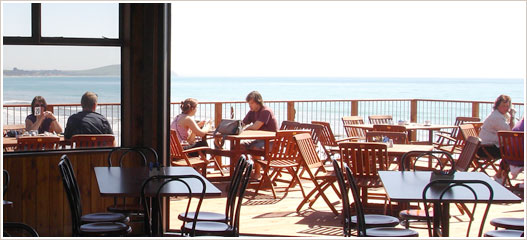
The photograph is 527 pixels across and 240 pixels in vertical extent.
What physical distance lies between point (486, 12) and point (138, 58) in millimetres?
35813

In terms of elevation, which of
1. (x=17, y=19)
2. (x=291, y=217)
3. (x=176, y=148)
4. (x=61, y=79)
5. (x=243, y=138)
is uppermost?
(x=17, y=19)

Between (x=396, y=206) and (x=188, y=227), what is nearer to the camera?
(x=188, y=227)

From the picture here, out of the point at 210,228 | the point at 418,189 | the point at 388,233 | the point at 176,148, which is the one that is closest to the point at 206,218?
the point at 210,228

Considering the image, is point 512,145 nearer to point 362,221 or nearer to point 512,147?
point 512,147

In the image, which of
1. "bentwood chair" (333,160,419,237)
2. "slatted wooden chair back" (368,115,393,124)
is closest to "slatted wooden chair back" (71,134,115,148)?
"bentwood chair" (333,160,419,237)

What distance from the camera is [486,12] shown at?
39.6 meters

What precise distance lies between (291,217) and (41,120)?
2593 millimetres

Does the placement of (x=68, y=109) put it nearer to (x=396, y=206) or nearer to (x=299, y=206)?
(x=299, y=206)

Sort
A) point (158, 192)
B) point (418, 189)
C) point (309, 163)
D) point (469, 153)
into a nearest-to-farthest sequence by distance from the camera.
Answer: point (158, 192)
point (418, 189)
point (469, 153)
point (309, 163)

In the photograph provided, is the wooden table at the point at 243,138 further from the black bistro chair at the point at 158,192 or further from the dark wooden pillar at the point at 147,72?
the black bistro chair at the point at 158,192

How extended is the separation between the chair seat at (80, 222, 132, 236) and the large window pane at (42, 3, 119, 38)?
2024 millimetres

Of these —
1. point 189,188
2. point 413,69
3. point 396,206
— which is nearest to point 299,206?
point 396,206

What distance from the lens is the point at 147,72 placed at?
254 inches

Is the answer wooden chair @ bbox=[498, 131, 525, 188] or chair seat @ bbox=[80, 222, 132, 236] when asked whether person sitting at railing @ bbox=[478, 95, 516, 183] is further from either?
chair seat @ bbox=[80, 222, 132, 236]
